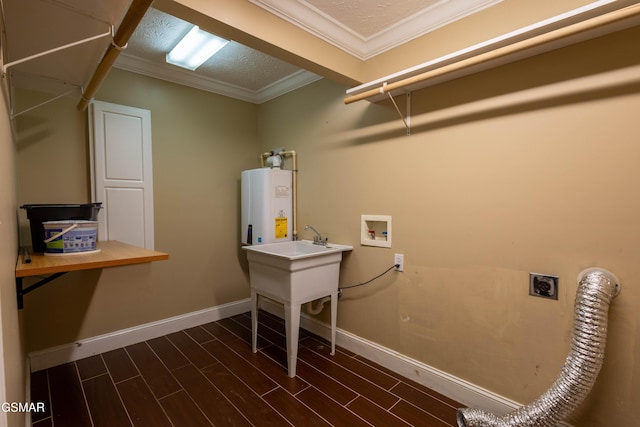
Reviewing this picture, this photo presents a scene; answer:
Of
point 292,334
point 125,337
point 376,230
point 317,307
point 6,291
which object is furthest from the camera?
point 317,307

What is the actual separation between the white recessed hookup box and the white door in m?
1.85

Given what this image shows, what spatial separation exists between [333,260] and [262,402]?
107 centimetres

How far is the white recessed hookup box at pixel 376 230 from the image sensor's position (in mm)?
2234

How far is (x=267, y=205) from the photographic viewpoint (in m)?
2.84

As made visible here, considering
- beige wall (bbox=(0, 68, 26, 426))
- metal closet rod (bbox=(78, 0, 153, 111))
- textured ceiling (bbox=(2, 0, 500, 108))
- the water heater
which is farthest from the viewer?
the water heater

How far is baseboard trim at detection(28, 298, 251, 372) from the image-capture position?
2186 mm

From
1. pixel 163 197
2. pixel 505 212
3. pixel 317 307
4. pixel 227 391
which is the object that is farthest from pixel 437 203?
pixel 163 197

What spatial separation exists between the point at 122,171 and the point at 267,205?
4.04 ft

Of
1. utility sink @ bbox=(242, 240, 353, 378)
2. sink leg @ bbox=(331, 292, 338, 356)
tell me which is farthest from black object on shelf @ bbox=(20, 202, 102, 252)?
sink leg @ bbox=(331, 292, 338, 356)

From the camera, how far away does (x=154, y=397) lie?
1.88 m

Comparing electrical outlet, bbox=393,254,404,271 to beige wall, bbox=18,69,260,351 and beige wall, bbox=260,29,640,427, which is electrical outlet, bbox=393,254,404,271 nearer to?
beige wall, bbox=260,29,640,427

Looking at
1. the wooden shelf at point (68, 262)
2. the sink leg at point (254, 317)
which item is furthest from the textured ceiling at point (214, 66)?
the sink leg at point (254, 317)

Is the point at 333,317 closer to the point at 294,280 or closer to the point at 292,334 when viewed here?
the point at 292,334

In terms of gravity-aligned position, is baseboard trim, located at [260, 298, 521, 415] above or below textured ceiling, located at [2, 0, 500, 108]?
below
